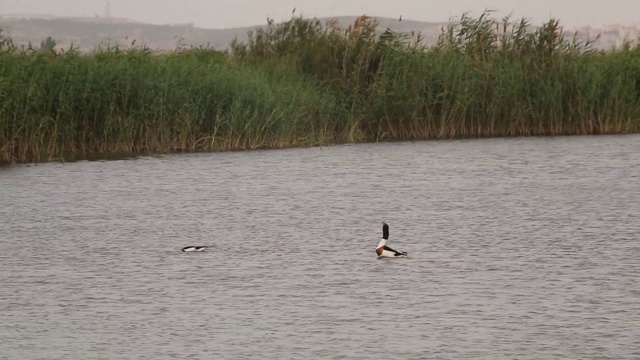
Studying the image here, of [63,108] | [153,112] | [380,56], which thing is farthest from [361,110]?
[63,108]

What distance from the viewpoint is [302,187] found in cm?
2097

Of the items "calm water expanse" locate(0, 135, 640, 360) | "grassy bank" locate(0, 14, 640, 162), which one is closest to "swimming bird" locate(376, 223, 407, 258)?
"calm water expanse" locate(0, 135, 640, 360)

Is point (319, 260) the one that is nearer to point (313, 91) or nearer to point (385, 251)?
point (385, 251)

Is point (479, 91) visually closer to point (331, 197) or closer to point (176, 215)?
point (331, 197)

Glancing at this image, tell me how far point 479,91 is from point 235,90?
190 inches

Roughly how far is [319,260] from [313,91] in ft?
43.3

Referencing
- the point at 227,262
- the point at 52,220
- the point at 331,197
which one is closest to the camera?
the point at 227,262

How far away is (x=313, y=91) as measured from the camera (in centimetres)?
2670

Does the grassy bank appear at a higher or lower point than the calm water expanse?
higher

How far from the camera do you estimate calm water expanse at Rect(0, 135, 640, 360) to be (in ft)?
32.8

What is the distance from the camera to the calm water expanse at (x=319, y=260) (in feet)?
32.8

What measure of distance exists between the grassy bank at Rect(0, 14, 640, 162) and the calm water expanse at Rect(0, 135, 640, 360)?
686 millimetres

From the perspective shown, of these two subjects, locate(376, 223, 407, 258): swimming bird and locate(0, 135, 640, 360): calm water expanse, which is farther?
locate(376, 223, 407, 258): swimming bird

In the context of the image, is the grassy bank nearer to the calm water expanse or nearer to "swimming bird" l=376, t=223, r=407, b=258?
the calm water expanse
